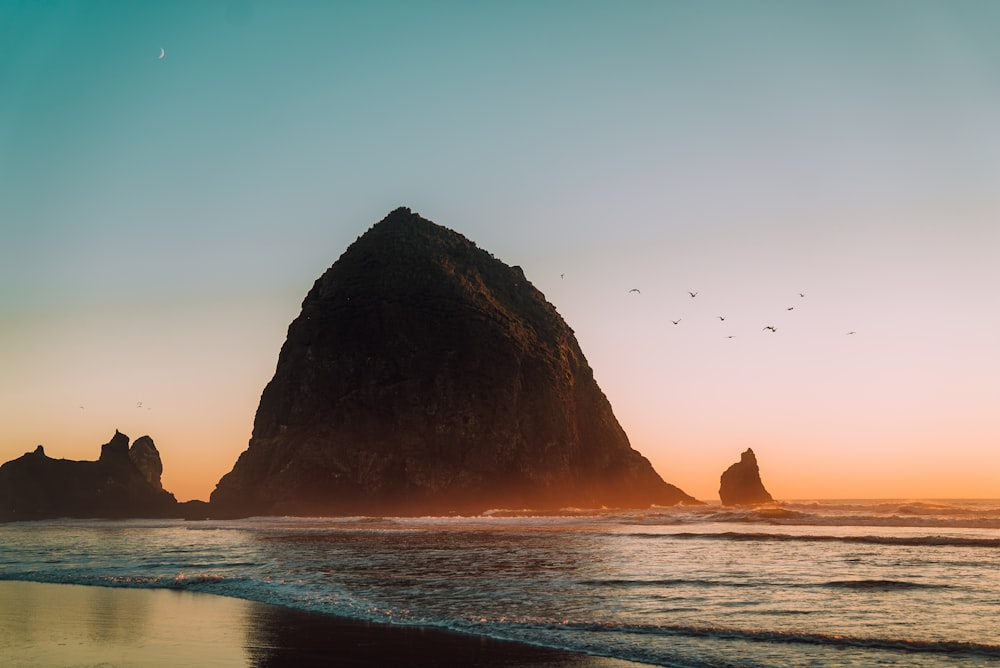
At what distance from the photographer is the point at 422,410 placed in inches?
3661

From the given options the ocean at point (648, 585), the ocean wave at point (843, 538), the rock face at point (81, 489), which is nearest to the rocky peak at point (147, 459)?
the rock face at point (81, 489)

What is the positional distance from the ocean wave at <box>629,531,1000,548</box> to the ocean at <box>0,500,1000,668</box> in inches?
3.8

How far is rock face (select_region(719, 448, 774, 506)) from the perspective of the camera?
104 metres

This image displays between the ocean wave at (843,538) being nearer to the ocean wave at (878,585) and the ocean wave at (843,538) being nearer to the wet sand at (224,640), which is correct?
the ocean wave at (878,585)

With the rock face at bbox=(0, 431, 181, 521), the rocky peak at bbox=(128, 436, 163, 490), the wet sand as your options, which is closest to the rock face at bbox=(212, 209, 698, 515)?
the rock face at bbox=(0, 431, 181, 521)

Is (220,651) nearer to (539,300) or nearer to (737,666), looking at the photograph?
(737,666)

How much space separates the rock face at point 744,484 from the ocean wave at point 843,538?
71263 mm

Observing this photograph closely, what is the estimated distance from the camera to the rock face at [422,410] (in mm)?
88000

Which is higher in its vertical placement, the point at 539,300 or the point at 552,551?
the point at 539,300

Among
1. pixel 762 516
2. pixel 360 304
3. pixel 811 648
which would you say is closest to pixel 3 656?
pixel 811 648

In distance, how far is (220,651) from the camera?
12.1 metres

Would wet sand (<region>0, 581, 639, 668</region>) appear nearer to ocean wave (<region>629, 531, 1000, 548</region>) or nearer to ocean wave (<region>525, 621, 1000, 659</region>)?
ocean wave (<region>525, 621, 1000, 659</region>)

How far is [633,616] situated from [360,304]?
90.8m

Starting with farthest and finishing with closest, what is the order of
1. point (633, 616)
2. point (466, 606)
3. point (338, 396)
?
point (338, 396)
point (466, 606)
point (633, 616)
